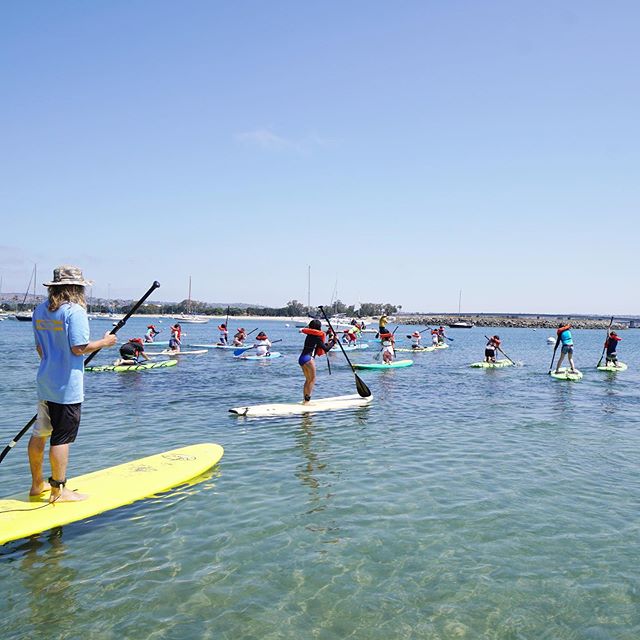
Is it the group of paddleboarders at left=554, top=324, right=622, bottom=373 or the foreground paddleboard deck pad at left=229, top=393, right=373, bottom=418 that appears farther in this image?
the group of paddleboarders at left=554, top=324, right=622, bottom=373

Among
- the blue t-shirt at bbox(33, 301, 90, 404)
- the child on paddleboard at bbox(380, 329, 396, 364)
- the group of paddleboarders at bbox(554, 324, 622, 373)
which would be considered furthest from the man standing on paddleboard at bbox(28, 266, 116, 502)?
the child on paddleboard at bbox(380, 329, 396, 364)

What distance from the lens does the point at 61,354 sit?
5758mm

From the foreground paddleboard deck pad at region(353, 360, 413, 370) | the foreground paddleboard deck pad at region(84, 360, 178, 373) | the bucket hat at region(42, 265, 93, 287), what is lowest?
the foreground paddleboard deck pad at region(84, 360, 178, 373)

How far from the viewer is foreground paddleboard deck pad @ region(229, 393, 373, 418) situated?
41.6 feet

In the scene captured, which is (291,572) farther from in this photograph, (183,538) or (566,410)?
(566,410)

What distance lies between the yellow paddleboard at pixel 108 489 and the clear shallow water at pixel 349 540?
0.18 metres

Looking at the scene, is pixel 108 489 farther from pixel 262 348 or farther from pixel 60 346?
pixel 262 348

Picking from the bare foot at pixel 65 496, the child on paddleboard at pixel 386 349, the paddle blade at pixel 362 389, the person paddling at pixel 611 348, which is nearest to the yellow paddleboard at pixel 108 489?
the bare foot at pixel 65 496

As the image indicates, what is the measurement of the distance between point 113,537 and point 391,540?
3096mm

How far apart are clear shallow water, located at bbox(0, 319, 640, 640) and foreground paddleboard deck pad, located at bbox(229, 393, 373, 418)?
1.70 ft

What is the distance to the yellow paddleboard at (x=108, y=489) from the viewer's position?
18.7 feet

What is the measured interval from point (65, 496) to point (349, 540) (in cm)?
337

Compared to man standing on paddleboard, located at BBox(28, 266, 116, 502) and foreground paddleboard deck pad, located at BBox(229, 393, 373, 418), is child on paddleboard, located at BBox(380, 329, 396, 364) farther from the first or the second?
man standing on paddleboard, located at BBox(28, 266, 116, 502)

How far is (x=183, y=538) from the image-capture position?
19.4 feet
